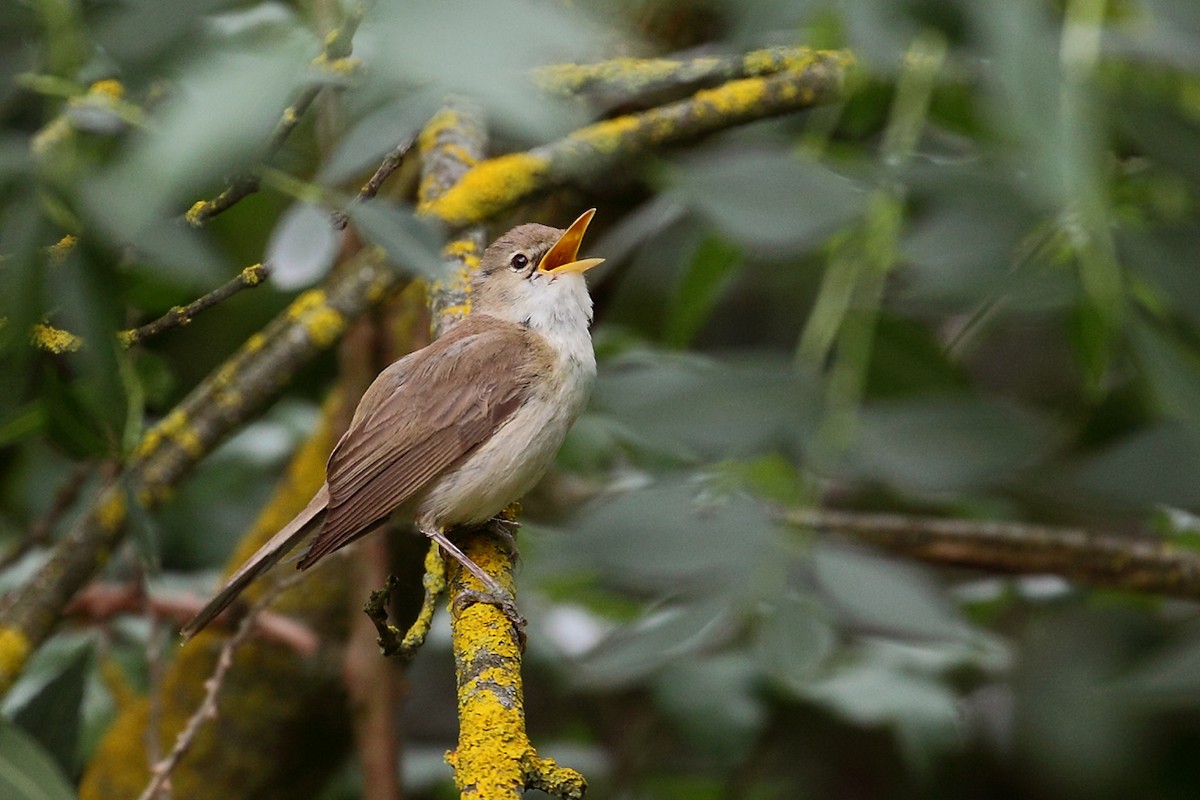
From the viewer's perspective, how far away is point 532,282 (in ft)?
10.4

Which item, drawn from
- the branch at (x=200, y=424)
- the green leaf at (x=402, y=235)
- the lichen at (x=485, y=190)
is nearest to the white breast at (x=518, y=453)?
the lichen at (x=485, y=190)

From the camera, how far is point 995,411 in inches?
101

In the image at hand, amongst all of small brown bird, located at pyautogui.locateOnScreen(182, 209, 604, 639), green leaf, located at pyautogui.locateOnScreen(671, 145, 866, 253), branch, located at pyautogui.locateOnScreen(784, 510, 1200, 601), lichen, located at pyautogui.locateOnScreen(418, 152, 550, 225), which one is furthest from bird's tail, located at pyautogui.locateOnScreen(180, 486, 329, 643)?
branch, located at pyautogui.locateOnScreen(784, 510, 1200, 601)

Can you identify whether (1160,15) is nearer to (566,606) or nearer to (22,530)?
(566,606)

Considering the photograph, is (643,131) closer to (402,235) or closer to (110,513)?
(402,235)

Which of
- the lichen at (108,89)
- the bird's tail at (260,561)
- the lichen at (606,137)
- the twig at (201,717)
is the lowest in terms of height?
the twig at (201,717)

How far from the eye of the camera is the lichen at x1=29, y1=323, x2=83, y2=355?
182 centimetres

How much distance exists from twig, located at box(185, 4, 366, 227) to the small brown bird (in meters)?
0.84

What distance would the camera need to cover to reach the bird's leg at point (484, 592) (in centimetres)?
230

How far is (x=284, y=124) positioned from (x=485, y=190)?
132cm

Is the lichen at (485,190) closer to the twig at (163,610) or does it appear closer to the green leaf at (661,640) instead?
the green leaf at (661,640)

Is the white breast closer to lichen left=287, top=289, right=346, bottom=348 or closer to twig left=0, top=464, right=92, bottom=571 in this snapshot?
lichen left=287, top=289, right=346, bottom=348

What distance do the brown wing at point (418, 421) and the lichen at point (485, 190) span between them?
10.6 inches

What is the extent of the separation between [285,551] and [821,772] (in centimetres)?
189
